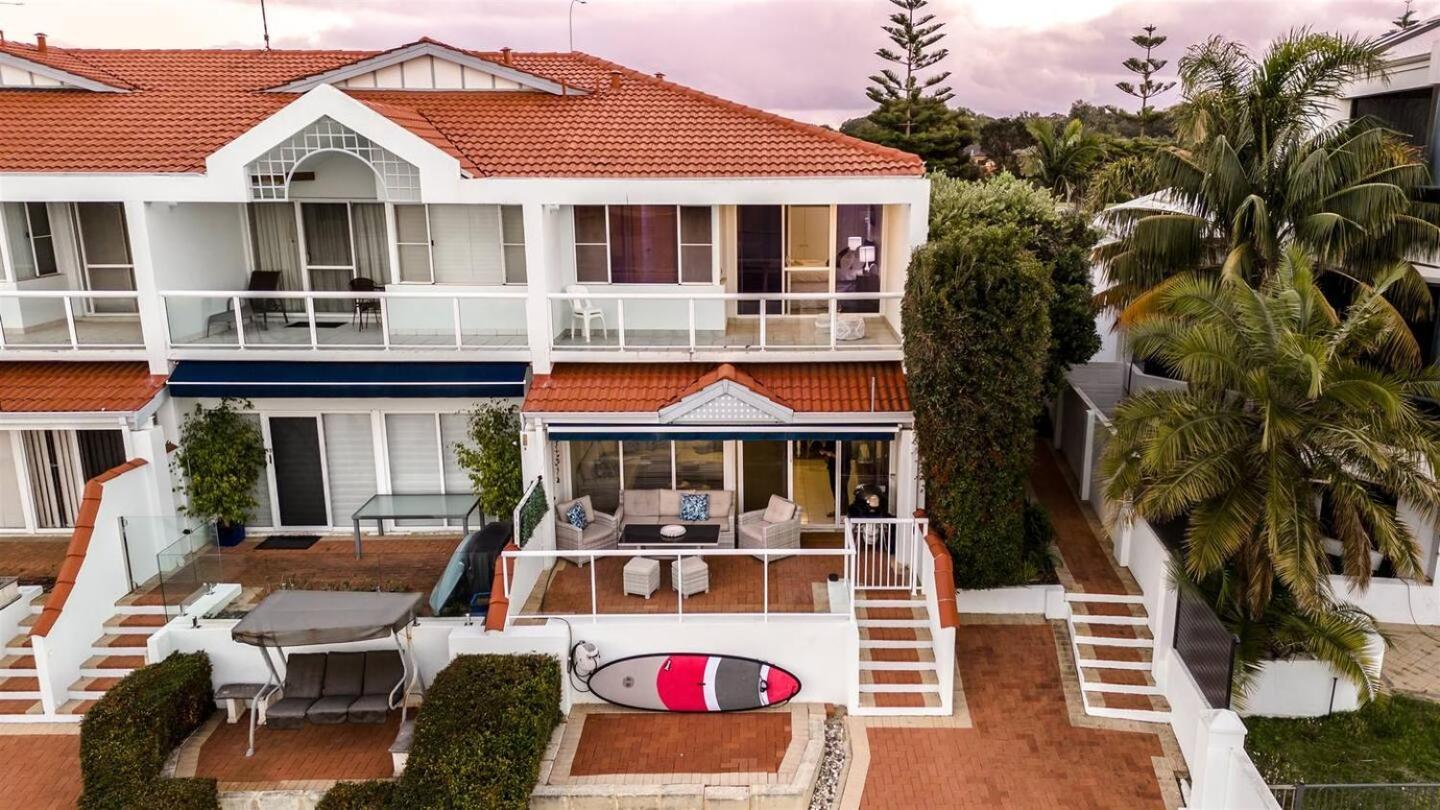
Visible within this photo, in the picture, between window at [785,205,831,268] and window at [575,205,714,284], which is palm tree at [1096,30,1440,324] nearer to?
window at [785,205,831,268]

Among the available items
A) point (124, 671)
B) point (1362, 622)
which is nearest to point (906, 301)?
point (1362, 622)

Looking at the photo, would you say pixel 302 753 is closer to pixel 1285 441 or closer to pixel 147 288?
pixel 147 288

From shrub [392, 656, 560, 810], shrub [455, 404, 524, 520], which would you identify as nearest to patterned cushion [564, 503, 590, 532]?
shrub [455, 404, 524, 520]

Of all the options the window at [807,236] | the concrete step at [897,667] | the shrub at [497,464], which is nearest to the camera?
the concrete step at [897,667]

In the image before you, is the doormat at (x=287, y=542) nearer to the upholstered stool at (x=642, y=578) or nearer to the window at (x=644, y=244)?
the upholstered stool at (x=642, y=578)

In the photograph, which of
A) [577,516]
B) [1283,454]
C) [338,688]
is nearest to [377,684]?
[338,688]

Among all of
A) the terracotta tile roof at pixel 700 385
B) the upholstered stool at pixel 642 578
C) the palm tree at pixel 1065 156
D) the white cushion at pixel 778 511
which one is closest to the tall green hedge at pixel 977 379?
the terracotta tile roof at pixel 700 385
